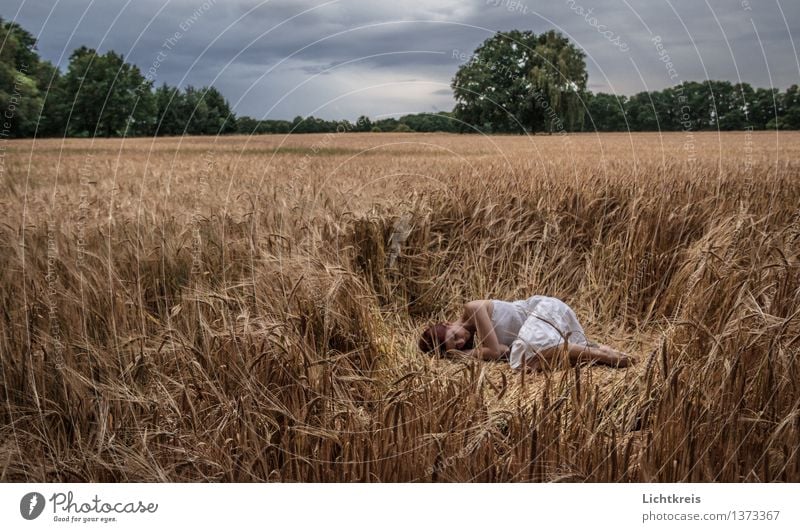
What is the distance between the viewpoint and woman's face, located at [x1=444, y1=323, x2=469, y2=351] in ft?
12.3

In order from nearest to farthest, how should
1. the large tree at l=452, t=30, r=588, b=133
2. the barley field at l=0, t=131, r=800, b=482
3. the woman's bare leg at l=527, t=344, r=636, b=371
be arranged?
the barley field at l=0, t=131, r=800, b=482, the woman's bare leg at l=527, t=344, r=636, b=371, the large tree at l=452, t=30, r=588, b=133

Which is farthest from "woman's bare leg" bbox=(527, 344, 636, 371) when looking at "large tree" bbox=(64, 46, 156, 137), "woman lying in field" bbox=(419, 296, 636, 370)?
"large tree" bbox=(64, 46, 156, 137)

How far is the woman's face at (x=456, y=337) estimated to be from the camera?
3755mm

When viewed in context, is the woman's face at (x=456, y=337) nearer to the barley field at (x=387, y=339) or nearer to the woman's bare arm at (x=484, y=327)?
the woman's bare arm at (x=484, y=327)

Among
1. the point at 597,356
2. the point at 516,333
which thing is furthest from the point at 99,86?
the point at 597,356

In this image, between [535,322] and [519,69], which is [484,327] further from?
[519,69]

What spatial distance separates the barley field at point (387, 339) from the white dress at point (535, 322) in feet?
0.88

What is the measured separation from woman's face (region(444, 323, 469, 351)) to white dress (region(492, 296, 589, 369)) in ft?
0.63

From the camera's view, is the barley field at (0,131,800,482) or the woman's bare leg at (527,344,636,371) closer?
the barley field at (0,131,800,482)

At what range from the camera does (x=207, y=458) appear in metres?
2.17

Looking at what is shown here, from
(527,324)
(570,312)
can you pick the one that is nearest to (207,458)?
(527,324)

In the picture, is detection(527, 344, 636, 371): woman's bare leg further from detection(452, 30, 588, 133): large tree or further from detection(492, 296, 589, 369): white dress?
detection(452, 30, 588, 133): large tree

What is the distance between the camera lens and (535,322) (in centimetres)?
376
